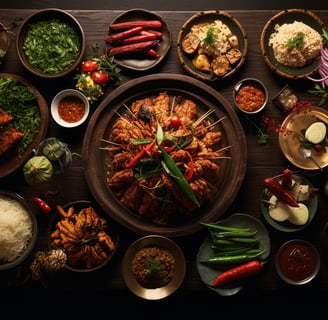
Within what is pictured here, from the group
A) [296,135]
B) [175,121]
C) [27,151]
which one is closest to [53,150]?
[27,151]

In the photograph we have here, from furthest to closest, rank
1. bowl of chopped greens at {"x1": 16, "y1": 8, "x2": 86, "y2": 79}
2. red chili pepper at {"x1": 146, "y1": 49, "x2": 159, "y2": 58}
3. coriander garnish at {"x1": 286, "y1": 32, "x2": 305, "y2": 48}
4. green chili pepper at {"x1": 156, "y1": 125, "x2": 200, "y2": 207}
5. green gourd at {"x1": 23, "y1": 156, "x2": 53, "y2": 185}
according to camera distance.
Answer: red chili pepper at {"x1": 146, "y1": 49, "x2": 159, "y2": 58}
bowl of chopped greens at {"x1": 16, "y1": 8, "x2": 86, "y2": 79}
coriander garnish at {"x1": 286, "y1": 32, "x2": 305, "y2": 48}
green chili pepper at {"x1": 156, "y1": 125, "x2": 200, "y2": 207}
green gourd at {"x1": 23, "y1": 156, "x2": 53, "y2": 185}

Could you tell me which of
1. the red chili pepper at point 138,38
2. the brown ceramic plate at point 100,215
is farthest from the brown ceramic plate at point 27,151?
the red chili pepper at point 138,38

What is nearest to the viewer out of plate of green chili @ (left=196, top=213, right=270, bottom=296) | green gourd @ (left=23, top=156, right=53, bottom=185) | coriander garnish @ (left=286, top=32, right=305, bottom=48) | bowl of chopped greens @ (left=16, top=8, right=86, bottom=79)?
green gourd @ (left=23, top=156, right=53, bottom=185)

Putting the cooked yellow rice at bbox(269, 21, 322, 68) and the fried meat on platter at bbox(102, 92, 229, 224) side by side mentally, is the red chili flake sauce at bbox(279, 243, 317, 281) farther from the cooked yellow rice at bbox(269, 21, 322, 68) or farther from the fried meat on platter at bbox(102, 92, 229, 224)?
the cooked yellow rice at bbox(269, 21, 322, 68)

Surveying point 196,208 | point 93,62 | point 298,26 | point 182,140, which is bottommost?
point 196,208

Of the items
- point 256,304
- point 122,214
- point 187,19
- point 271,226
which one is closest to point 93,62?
point 187,19

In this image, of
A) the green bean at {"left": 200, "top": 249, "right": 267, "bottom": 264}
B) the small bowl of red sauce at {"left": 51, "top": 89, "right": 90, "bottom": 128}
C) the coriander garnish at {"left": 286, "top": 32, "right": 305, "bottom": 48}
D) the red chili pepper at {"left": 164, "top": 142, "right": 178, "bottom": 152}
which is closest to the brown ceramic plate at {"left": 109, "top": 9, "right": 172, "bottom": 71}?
the small bowl of red sauce at {"left": 51, "top": 89, "right": 90, "bottom": 128}

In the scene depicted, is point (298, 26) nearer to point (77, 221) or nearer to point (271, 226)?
point (271, 226)
